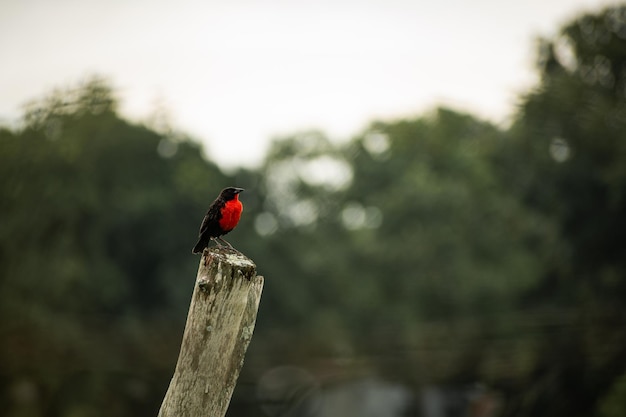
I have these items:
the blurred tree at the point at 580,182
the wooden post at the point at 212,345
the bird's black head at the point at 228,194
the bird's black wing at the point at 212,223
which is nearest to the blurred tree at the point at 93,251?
the blurred tree at the point at 580,182

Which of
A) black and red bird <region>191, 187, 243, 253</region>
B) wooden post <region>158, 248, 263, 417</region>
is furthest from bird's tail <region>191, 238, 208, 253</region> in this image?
wooden post <region>158, 248, 263, 417</region>

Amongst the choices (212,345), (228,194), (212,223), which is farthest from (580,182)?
(212,345)

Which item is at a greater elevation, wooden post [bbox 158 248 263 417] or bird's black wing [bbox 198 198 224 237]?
bird's black wing [bbox 198 198 224 237]

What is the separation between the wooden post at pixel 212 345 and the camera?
13.9 ft

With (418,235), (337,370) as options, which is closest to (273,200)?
(418,235)

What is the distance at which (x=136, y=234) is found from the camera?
4350cm

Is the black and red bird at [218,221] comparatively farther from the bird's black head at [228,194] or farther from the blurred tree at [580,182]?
the blurred tree at [580,182]

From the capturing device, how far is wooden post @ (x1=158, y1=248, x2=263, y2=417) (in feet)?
13.9

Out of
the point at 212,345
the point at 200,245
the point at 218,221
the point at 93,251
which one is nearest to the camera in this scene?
the point at 212,345

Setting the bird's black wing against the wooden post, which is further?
the bird's black wing

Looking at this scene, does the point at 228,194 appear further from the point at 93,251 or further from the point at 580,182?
the point at 93,251

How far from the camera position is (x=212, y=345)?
4234mm

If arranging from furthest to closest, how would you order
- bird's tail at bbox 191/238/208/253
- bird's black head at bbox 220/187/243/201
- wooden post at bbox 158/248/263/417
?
1. bird's black head at bbox 220/187/243/201
2. bird's tail at bbox 191/238/208/253
3. wooden post at bbox 158/248/263/417

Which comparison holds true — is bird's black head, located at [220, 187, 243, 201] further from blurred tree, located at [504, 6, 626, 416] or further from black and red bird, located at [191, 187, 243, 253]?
blurred tree, located at [504, 6, 626, 416]
